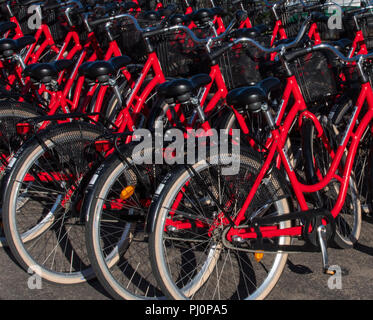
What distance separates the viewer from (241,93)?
3559 millimetres

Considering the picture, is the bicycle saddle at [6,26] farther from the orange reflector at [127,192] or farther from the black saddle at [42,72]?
the orange reflector at [127,192]

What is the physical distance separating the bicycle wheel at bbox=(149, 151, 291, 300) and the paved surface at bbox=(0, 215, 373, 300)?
202 millimetres

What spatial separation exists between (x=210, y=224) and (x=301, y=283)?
0.80 metres

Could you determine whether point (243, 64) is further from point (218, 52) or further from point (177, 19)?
point (177, 19)

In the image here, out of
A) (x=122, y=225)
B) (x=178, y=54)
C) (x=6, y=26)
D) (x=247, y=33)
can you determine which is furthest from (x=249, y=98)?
(x=6, y=26)

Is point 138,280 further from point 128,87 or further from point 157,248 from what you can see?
point 128,87

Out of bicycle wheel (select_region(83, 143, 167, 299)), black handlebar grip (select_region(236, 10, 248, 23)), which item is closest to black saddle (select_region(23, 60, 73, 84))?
bicycle wheel (select_region(83, 143, 167, 299))

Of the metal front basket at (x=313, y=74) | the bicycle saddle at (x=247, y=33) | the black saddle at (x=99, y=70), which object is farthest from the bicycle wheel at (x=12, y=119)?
the metal front basket at (x=313, y=74)

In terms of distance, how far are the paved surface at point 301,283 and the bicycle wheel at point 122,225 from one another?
262 millimetres

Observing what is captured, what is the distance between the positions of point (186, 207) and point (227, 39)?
201cm

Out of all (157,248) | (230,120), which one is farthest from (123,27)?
(157,248)

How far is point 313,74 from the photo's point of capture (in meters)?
4.26

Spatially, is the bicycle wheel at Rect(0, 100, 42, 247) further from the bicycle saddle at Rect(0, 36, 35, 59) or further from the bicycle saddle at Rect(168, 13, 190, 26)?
the bicycle saddle at Rect(168, 13, 190, 26)
